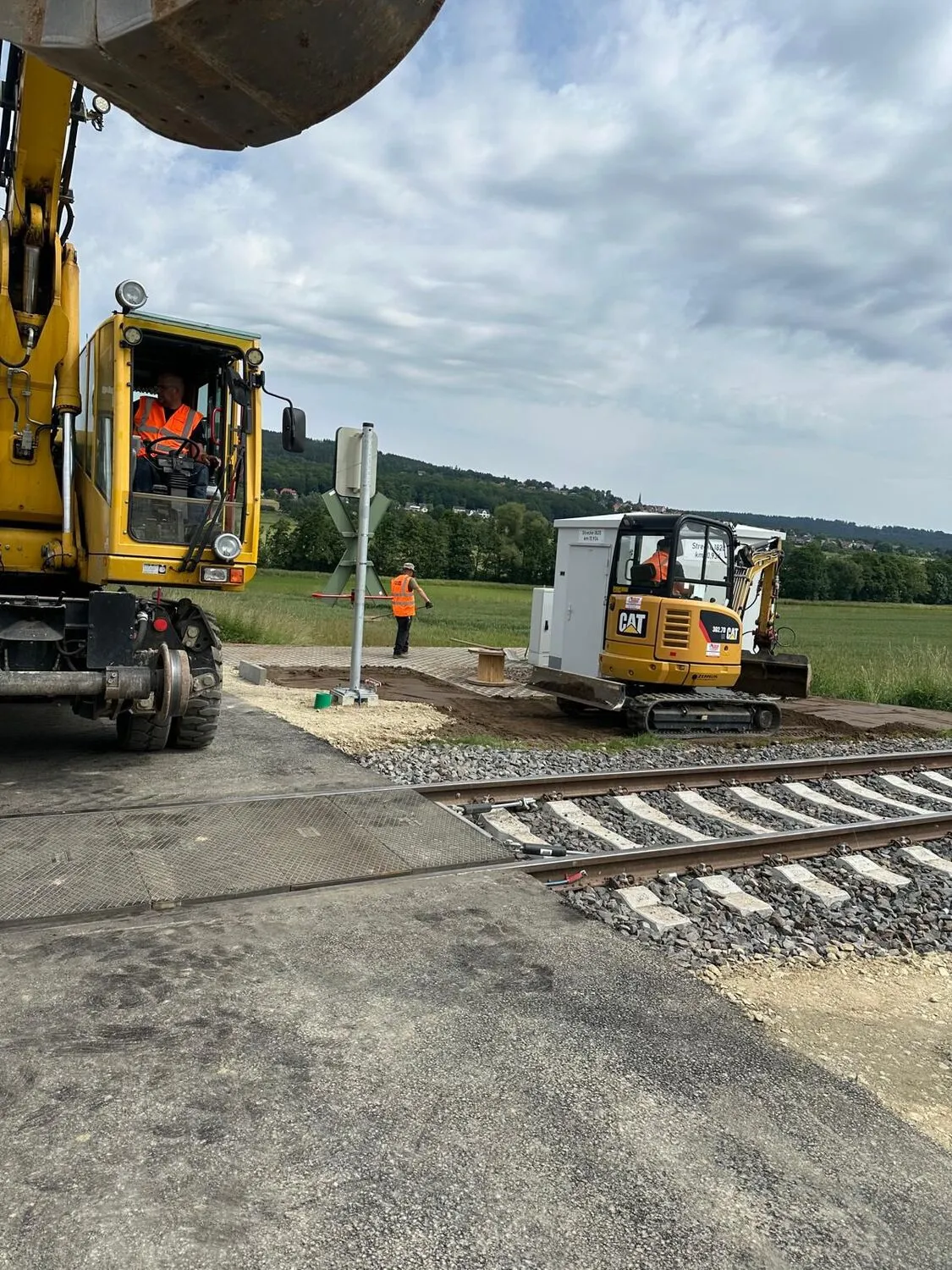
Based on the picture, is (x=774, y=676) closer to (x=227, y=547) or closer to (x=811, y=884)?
(x=811, y=884)

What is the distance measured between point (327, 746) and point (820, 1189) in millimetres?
6567

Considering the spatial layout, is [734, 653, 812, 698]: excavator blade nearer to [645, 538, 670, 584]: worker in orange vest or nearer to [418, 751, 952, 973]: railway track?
[645, 538, 670, 584]: worker in orange vest

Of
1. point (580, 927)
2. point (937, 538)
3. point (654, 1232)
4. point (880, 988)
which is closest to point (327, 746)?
point (580, 927)

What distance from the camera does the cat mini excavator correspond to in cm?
1154

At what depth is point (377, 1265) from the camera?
2.53 meters

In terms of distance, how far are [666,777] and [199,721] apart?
416 cm

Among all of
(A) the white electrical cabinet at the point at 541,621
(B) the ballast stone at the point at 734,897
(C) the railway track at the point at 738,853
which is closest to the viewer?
(C) the railway track at the point at 738,853

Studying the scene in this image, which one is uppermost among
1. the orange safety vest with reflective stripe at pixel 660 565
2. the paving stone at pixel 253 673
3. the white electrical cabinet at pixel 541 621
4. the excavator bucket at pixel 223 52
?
the excavator bucket at pixel 223 52

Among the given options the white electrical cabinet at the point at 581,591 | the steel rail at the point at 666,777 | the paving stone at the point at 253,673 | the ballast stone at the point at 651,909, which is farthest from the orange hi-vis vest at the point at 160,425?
the white electrical cabinet at the point at 581,591

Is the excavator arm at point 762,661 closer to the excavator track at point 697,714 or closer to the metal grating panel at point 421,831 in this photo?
the excavator track at point 697,714

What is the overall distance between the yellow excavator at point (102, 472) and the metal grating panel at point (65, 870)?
127 centimetres

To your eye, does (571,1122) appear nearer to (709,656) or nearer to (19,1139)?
(19,1139)

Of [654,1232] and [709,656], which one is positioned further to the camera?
[709,656]

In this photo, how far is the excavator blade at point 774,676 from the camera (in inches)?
557
